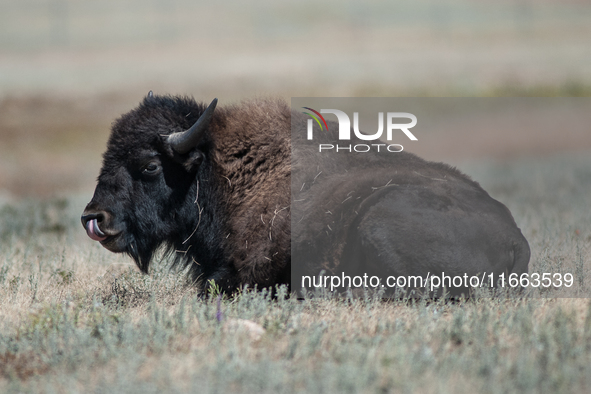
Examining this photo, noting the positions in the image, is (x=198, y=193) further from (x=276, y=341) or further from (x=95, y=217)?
(x=276, y=341)

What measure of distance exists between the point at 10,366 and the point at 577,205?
9.04m

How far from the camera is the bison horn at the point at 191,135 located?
5469 mm

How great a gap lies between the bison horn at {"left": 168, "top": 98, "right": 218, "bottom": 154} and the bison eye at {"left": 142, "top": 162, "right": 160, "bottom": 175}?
0.24 m

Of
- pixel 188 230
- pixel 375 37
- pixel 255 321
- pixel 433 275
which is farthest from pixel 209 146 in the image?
pixel 375 37

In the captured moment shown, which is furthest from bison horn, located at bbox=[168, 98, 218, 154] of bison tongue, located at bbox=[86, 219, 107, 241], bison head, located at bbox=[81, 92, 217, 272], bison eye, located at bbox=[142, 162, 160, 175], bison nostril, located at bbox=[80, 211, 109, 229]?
bison tongue, located at bbox=[86, 219, 107, 241]

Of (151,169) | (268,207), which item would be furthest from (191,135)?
(268,207)

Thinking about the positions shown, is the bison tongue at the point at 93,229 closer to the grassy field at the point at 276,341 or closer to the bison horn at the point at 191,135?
the grassy field at the point at 276,341

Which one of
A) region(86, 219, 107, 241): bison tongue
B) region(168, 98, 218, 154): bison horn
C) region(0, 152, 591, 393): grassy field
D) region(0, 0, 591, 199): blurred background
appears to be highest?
region(0, 0, 591, 199): blurred background

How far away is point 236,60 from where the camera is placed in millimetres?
38812

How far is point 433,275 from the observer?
521 centimetres

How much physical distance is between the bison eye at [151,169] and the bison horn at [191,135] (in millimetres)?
241

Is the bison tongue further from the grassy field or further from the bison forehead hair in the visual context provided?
the grassy field

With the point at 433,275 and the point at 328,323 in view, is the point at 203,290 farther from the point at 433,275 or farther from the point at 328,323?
the point at 433,275

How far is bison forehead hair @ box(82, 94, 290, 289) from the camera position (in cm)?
556
